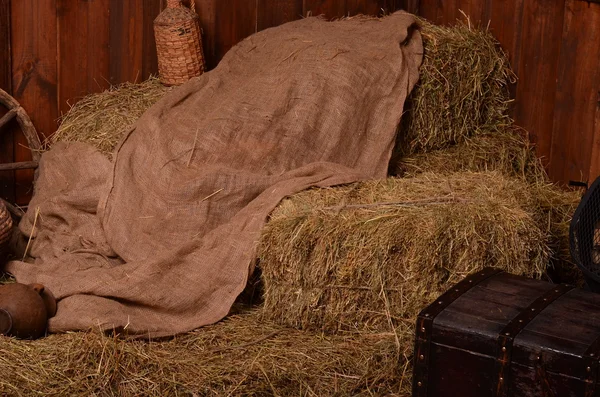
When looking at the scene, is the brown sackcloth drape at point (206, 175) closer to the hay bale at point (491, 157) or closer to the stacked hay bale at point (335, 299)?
the stacked hay bale at point (335, 299)

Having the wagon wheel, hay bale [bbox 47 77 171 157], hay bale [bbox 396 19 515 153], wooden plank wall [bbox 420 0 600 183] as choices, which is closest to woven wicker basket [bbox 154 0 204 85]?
hay bale [bbox 47 77 171 157]

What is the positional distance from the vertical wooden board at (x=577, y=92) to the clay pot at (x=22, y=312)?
278 centimetres

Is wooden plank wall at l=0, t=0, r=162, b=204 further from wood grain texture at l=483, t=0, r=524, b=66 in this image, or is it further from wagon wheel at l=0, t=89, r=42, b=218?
wood grain texture at l=483, t=0, r=524, b=66

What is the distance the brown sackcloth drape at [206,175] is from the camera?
167 inches

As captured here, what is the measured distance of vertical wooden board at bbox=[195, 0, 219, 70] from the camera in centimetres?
571

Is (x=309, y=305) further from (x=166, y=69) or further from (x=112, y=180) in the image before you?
(x=166, y=69)

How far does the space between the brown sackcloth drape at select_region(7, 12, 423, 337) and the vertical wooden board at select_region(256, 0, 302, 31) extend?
0.67 meters

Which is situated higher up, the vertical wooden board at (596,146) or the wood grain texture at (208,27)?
the wood grain texture at (208,27)

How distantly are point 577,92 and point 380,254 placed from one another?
1.80 metres

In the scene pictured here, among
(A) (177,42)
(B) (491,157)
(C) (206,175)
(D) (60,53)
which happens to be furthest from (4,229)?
(B) (491,157)

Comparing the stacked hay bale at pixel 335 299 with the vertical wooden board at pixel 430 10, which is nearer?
the stacked hay bale at pixel 335 299

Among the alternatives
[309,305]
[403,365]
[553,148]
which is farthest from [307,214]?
[553,148]

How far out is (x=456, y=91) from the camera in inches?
213

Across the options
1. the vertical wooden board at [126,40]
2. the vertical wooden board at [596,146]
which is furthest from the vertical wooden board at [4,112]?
the vertical wooden board at [596,146]
